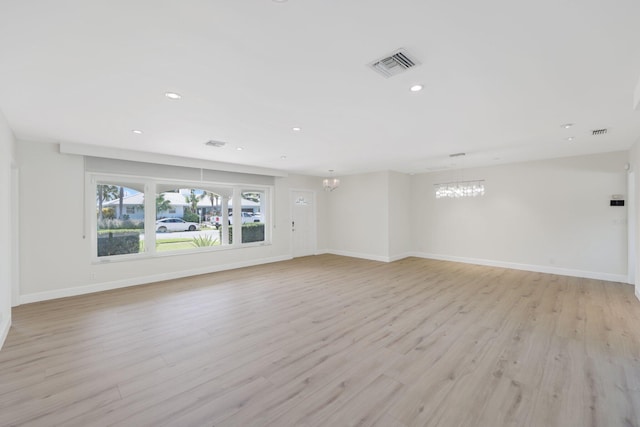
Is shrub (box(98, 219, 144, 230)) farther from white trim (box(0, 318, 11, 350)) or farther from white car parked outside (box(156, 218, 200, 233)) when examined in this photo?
white trim (box(0, 318, 11, 350))

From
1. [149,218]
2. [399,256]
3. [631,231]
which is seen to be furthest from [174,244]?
[631,231]

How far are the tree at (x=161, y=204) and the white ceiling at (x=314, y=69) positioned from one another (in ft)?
6.31

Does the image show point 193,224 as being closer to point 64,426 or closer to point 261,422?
point 64,426

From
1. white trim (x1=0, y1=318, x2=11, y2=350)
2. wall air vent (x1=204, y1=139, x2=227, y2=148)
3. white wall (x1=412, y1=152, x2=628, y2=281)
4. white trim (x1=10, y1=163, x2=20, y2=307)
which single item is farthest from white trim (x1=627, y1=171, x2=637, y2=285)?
white trim (x1=10, y1=163, x2=20, y2=307)

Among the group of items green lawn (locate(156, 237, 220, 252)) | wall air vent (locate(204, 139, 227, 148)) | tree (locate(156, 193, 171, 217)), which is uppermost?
wall air vent (locate(204, 139, 227, 148))

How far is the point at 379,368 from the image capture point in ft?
8.32

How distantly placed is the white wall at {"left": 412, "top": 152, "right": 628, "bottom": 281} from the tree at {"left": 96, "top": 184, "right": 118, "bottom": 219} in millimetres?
8072

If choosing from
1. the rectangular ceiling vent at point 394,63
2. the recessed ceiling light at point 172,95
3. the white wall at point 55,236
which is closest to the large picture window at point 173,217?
the white wall at point 55,236

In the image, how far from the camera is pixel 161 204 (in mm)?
6027

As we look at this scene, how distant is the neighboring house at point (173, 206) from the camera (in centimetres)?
554

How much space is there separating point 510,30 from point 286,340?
11.1 feet

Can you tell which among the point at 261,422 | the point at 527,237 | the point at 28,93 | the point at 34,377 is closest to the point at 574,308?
the point at 527,237

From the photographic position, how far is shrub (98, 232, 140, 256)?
17.2 feet

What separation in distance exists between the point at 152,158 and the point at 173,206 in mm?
1216
